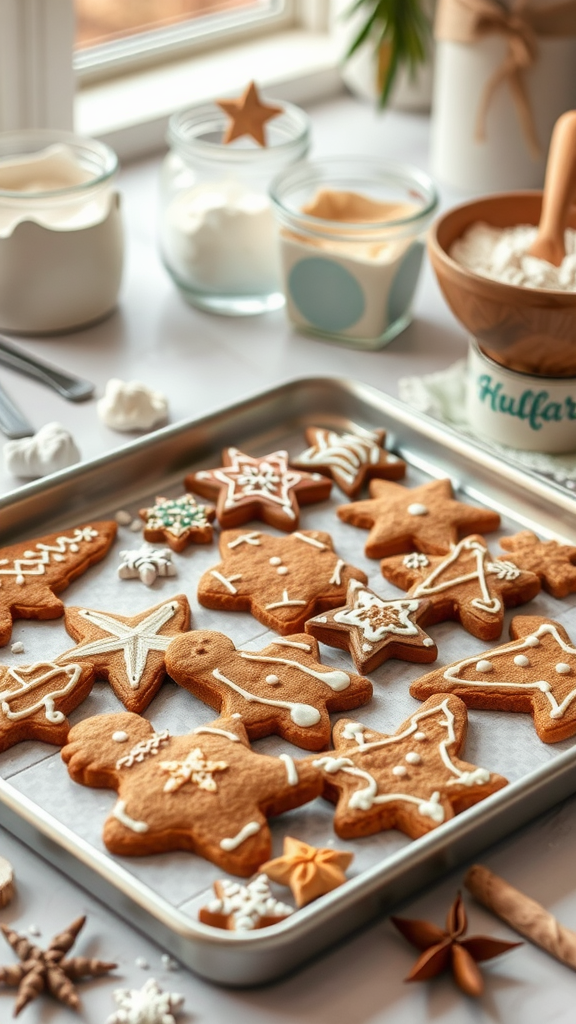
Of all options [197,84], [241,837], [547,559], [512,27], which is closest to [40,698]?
[241,837]

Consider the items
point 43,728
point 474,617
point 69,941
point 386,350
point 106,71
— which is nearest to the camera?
point 69,941

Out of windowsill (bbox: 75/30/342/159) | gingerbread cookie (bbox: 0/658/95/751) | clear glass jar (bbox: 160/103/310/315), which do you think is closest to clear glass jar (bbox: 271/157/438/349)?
clear glass jar (bbox: 160/103/310/315)

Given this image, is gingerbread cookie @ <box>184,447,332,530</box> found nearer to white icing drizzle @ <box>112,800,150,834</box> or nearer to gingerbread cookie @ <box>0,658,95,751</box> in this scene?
gingerbread cookie @ <box>0,658,95,751</box>

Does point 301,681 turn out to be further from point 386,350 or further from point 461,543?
point 386,350

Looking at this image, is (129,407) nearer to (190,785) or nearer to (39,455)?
(39,455)

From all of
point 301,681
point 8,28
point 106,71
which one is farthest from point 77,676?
point 106,71

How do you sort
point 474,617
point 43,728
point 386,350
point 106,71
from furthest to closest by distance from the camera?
point 106,71 → point 386,350 → point 474,617 → point 43,728

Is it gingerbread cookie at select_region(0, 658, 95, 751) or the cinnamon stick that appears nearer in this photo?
the cinnamon stick

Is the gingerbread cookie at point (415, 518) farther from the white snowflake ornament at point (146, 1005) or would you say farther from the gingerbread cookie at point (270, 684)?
the white snowflake ornament at point (146, 1005)
